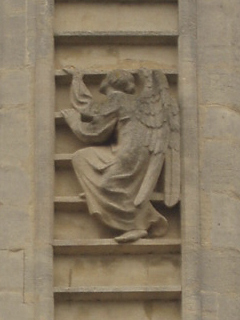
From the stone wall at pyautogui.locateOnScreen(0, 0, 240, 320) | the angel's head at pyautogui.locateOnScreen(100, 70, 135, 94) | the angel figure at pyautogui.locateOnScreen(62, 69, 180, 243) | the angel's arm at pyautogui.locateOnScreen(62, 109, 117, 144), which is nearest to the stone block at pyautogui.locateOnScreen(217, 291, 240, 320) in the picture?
the stone wall at pyautogui.locateOnScreen(0, 0, 240, 320)

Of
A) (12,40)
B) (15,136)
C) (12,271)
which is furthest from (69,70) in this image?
(12,271)

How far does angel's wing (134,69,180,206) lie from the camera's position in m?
18.8

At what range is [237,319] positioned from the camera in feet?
60.8

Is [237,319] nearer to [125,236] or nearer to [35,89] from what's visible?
[125,236]

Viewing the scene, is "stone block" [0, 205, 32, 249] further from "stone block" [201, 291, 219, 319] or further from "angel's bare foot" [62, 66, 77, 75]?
"stone block" [201, 291, 219, 319]

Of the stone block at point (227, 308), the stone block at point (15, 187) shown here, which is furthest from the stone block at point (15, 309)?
the stone block at point (227, 308)

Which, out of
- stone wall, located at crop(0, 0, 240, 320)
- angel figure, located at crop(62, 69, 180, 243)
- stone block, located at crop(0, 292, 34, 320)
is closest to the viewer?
stone block, located at crop(0, 292, 34, 320)

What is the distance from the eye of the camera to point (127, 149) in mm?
18797

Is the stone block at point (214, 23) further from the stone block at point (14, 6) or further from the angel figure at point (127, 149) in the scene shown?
the stone block at point (14, 6)

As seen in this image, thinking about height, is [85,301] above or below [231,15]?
below

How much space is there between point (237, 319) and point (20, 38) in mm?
2553

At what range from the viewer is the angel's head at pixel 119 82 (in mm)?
19031

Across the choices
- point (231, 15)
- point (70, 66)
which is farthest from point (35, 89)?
point (231, 15)

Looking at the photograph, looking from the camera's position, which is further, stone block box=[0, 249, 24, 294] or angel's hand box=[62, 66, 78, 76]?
angel's hand box=[62, 66, 78, 76]
